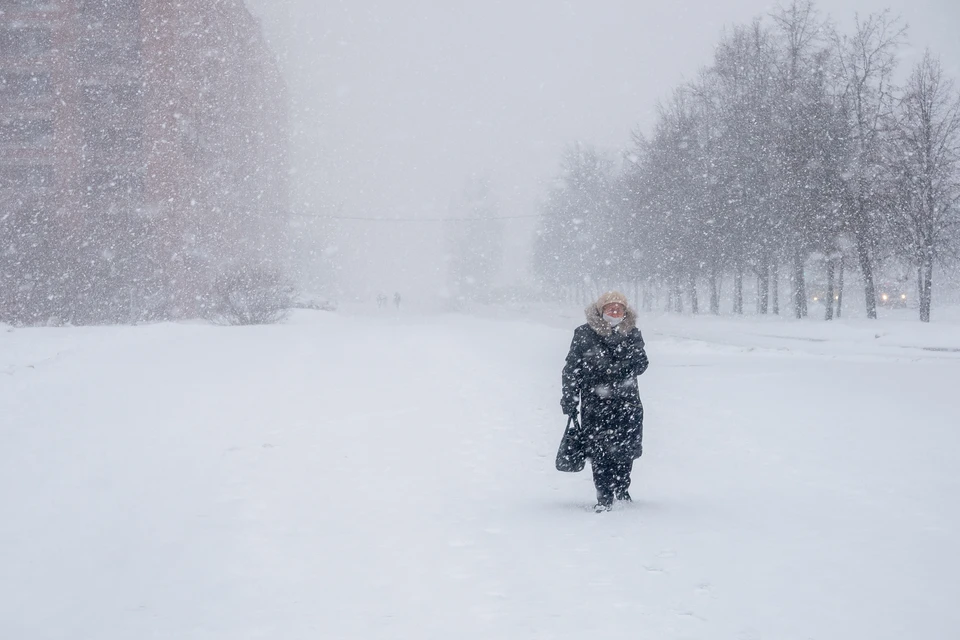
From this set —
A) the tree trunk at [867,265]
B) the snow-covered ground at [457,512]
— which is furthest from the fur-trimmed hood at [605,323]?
the tree trunk at [867,265]

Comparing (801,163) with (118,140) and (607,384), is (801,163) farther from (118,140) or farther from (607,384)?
(118,140)

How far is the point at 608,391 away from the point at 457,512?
157 centimetres

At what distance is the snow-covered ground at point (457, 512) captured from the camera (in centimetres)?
382

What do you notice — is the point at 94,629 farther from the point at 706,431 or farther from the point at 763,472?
the point at 706,431

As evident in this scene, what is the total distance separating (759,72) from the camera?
32125 mm

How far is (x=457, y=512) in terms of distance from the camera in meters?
5.80

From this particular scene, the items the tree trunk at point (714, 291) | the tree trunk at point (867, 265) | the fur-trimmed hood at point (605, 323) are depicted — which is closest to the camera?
the fur-trimmed hood at point (605, 323)

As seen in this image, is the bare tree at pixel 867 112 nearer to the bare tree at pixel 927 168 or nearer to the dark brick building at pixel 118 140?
the bare tree at pixel 927 168

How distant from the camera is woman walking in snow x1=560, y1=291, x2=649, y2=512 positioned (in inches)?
229

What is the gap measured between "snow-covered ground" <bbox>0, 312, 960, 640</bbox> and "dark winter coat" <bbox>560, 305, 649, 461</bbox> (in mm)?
567

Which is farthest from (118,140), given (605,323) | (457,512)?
(605,323)

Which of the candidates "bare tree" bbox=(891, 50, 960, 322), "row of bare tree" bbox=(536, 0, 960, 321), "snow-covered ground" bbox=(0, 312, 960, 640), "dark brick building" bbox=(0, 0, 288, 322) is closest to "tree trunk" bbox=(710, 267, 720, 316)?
"row of bare tree" bbox=(536, 0, 960, 321)

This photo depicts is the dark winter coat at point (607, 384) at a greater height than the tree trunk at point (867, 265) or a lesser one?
lesser

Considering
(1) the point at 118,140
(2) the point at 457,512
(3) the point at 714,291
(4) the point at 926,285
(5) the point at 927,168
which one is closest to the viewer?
(2) the point at 457,512
